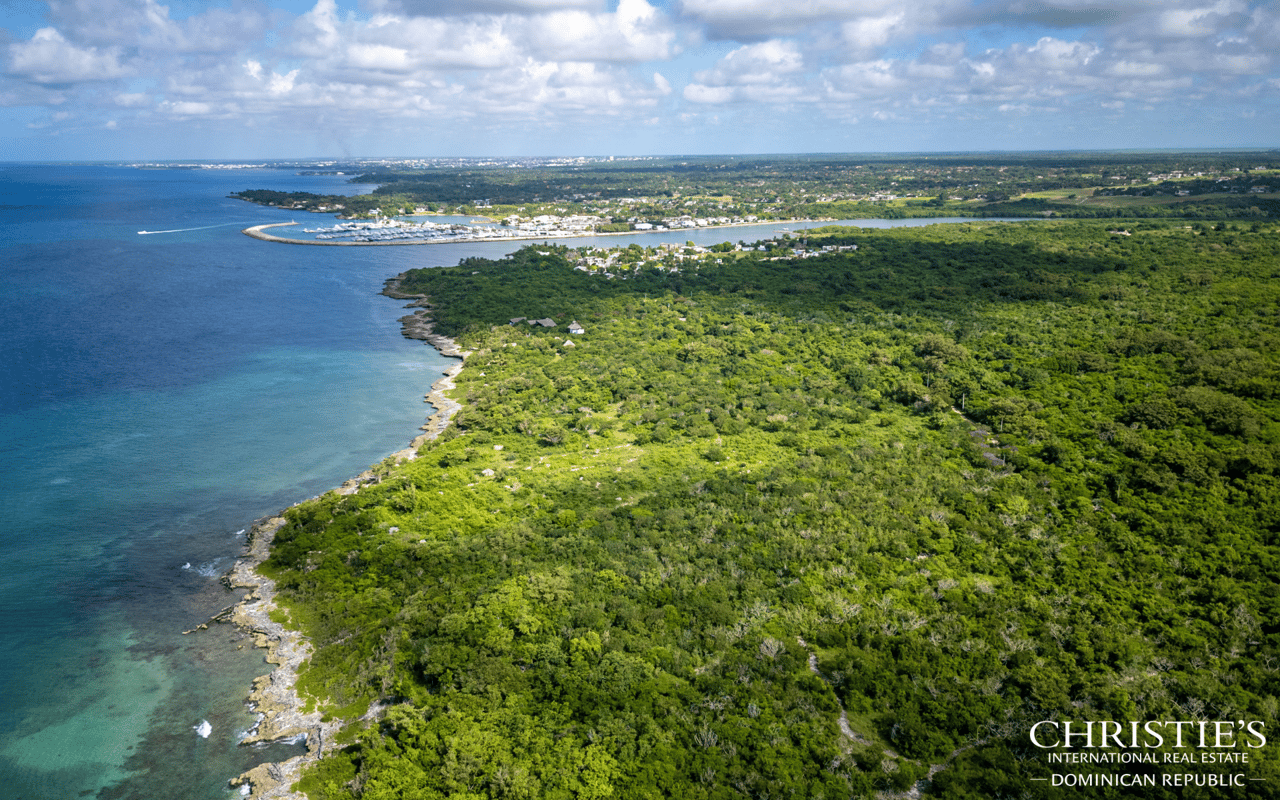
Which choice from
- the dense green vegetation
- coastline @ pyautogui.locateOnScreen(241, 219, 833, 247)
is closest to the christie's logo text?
the dense green vegetation

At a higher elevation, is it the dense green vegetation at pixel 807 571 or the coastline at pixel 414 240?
the coastline at pixel 414 240

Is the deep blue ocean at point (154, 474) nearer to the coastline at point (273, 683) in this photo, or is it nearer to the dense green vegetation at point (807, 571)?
the coastline at point (273, 683)

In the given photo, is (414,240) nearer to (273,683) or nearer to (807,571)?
(273,683)

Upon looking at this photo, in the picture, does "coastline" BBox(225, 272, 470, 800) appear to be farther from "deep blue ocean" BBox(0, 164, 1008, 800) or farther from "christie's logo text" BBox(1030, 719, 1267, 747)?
"christie's logo text" BBox(1030, 719, 1267, 747)

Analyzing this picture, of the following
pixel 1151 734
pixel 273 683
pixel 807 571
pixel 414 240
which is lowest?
pixel 273 683

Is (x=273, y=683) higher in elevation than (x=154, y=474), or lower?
lower

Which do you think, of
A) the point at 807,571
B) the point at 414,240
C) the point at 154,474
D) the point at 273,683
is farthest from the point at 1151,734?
the point at 414,240

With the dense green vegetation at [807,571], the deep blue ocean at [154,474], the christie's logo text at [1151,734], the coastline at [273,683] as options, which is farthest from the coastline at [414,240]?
the christie's logo text at [1151,734]
